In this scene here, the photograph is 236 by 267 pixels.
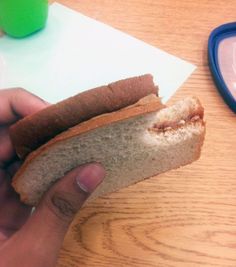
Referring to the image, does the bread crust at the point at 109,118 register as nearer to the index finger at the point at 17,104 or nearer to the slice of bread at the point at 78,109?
the slice of bread at the point at 78,109

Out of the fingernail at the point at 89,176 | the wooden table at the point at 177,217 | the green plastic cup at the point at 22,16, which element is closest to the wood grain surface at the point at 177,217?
the wooden table at the point at 177,217

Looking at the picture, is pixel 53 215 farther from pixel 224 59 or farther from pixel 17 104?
pixel 224 59

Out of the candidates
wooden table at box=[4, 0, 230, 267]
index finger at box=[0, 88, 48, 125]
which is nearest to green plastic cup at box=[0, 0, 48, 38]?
index finger at box=[0, 88, 48, 125]

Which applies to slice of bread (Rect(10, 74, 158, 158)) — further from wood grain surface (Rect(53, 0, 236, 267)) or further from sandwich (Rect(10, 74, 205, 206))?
wood grain surface (Rect(53, 0, 236, 267))

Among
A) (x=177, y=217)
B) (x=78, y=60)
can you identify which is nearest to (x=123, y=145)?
(x=177, y=217)

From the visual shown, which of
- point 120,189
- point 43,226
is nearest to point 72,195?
point 43,226
